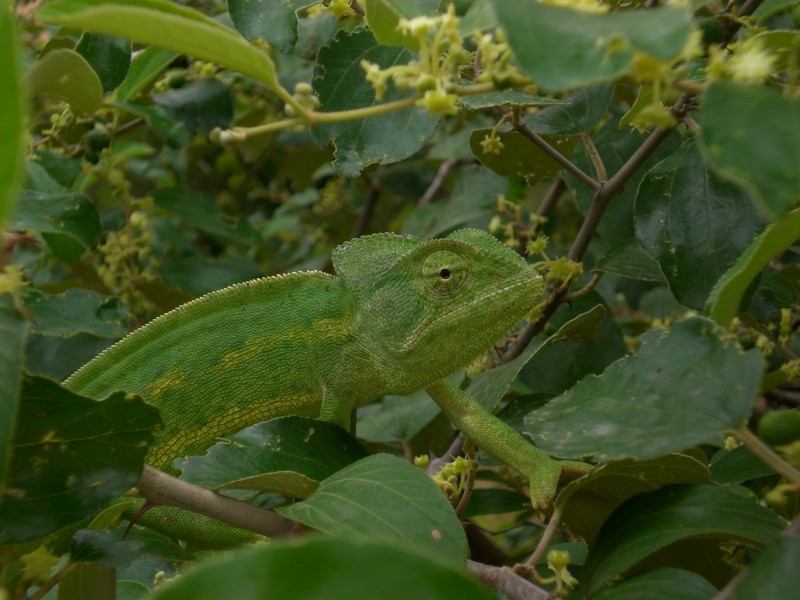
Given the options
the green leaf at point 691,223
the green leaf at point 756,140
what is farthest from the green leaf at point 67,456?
the green leaf at point 691,223

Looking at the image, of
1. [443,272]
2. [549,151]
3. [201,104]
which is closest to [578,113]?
[549,151]

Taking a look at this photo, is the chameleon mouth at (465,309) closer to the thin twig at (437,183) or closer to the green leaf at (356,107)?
the green leaf at (356,107)

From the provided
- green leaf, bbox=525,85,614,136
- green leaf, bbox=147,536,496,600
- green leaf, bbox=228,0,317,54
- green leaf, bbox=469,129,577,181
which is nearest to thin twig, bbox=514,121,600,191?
green leaf, bbox=525,85,614,136

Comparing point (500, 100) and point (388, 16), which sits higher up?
point (388, 16)

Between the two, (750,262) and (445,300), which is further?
(445,300)

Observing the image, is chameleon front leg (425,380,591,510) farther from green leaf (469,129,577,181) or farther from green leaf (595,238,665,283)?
green leaf (469,129,577,181)

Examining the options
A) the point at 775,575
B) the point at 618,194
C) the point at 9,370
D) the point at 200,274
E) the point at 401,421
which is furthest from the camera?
the point at 200,274

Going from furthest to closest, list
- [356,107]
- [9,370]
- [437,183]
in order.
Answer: [437,183]
[356,107]
[9,370]

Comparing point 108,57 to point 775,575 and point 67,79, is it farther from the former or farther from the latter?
point 775,575
